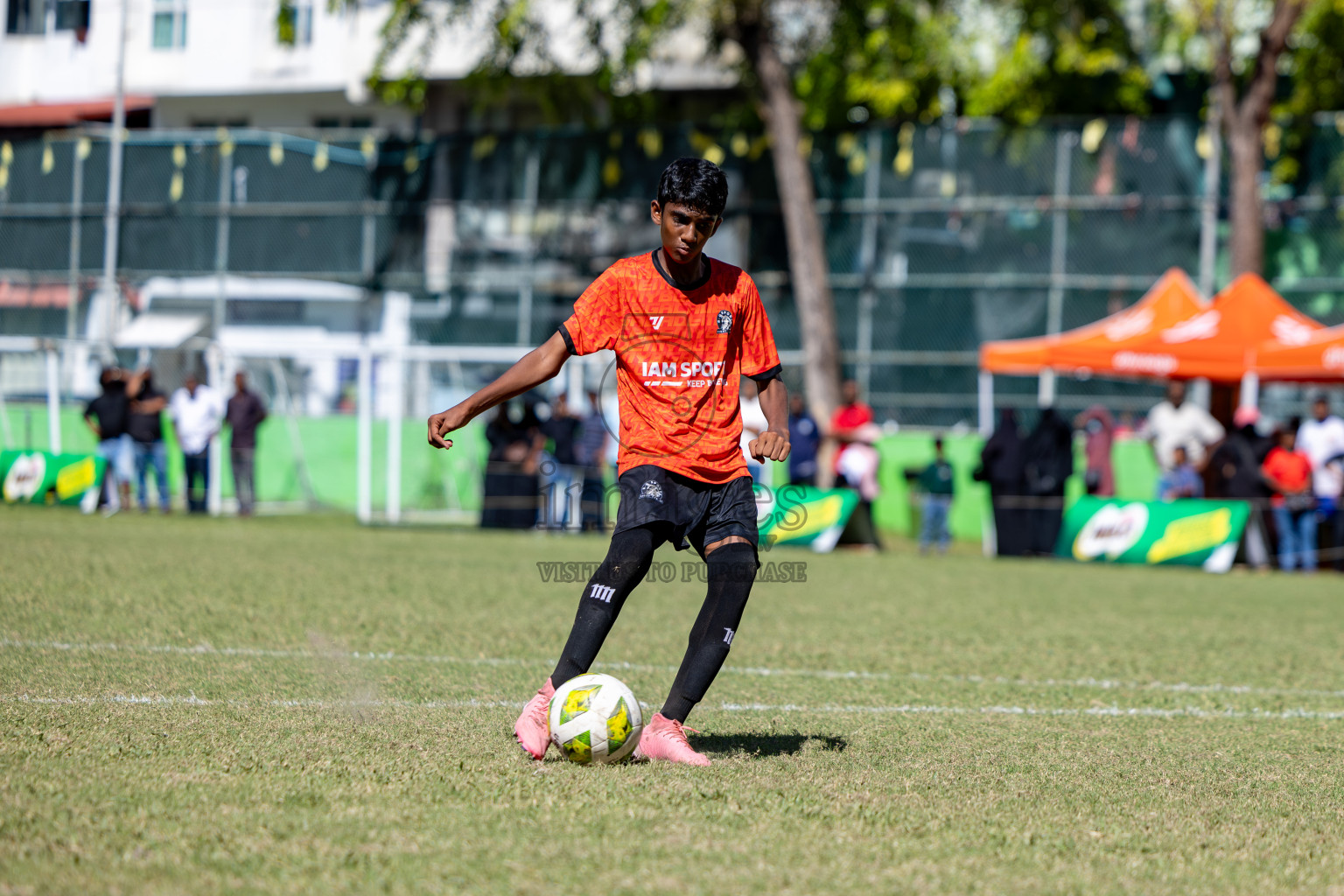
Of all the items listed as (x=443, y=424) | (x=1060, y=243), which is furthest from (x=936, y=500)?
(x=443, y=424)

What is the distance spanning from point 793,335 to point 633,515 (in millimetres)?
19417

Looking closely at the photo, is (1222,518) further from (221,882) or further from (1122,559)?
(221,882)

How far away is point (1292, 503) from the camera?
16.8 m

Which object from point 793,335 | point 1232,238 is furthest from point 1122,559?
point 793,335

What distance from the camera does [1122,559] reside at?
56.3 ft

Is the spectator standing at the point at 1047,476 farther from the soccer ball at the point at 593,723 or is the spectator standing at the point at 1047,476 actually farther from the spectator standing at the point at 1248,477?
the soccer ball at the point at 593,723

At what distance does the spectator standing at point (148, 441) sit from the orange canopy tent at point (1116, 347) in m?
10.7

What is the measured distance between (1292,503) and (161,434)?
13953mm

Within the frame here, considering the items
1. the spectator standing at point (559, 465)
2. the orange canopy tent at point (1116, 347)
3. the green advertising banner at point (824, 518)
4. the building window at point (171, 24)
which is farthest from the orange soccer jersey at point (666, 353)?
the building window at point (171, 24)

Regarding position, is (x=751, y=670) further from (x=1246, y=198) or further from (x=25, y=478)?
(x=1246, y=198)

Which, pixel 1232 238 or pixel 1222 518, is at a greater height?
pixel 1232 238

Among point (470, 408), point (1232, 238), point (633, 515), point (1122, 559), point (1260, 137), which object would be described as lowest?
point (1122, 559)

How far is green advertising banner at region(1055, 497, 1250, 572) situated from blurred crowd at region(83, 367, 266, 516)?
35.2 ft

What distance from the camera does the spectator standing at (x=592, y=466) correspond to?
62.5 ft
